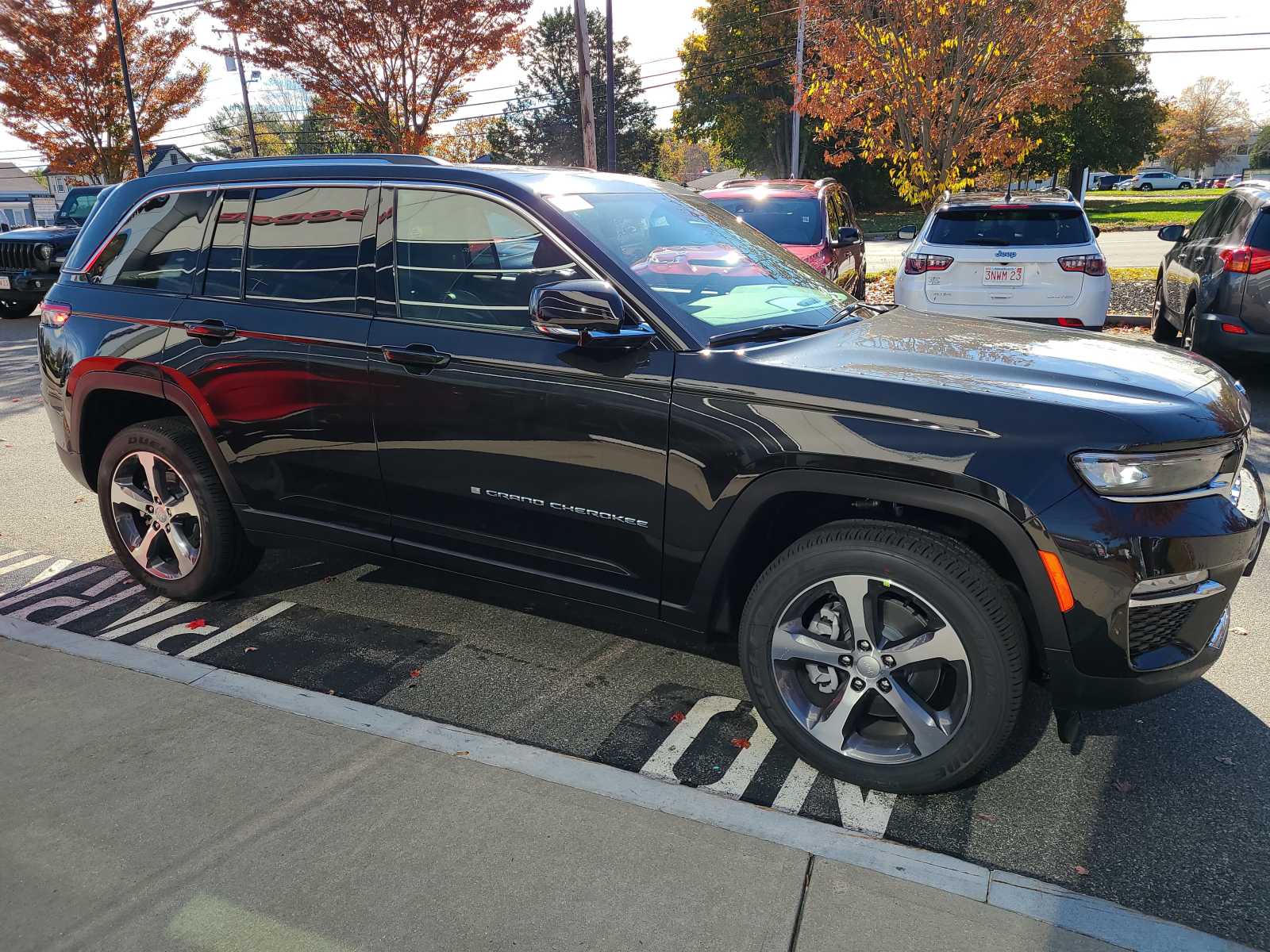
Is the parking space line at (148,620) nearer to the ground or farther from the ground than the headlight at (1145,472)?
nearer to the ground

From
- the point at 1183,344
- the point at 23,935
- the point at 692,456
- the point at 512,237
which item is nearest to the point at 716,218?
the point at 512,237

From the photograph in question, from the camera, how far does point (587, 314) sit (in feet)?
9.68

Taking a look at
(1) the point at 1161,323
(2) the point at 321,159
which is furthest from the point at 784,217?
(2) the point at 321,159

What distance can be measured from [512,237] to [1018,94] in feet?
40.1

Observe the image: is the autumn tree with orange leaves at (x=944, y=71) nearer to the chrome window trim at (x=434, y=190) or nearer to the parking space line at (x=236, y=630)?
the chrome window trim at (x=434, y=190)

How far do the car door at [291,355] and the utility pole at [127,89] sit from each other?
83.9 ft

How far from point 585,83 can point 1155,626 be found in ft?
56.6

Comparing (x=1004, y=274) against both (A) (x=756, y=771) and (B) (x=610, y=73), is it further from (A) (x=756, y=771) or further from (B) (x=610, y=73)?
(B) (x=610, y=73)

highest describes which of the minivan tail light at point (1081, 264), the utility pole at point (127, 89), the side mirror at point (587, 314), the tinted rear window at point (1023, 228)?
the utility pole at point (127, 89)

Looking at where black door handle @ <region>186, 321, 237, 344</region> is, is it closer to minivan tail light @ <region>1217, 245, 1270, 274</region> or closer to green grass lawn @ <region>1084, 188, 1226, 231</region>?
minivan tail light @ <region>1217, 245, 1270, 274</region>

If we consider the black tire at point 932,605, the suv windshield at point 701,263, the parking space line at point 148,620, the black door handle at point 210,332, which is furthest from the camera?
the parking space line at point 148,620

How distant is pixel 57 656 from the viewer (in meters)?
3.82

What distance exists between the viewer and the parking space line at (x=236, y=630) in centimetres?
394

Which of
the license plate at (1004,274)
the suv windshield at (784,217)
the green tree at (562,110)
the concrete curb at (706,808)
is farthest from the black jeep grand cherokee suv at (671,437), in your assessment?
the green tree at (562,110)
